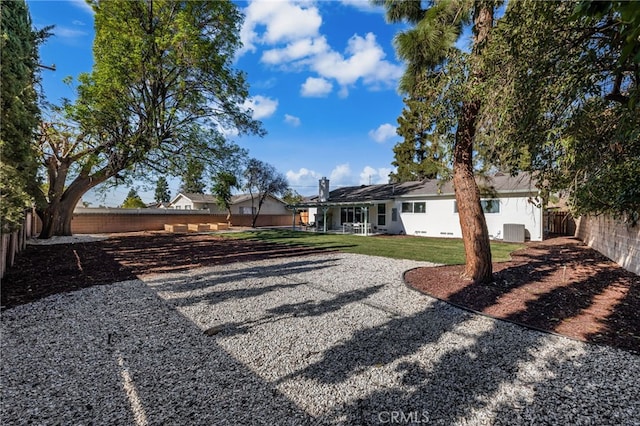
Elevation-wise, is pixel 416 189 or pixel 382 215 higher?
pixel 416 189

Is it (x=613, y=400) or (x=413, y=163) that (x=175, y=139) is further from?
(x=413, y=163)

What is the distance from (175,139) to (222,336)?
13.1m

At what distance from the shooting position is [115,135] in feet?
44.2

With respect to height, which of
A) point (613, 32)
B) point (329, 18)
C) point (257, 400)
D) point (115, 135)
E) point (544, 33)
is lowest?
point (257, 400)

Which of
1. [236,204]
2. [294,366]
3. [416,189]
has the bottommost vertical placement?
[294,366]

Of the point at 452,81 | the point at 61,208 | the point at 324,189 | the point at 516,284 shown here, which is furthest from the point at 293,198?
the point at 452,81

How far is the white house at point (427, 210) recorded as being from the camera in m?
16.0

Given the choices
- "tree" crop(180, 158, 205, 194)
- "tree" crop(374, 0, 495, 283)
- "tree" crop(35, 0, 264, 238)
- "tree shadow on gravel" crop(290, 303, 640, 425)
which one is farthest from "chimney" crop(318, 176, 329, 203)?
"tree shadow on gravel" crop(290, 303, 640, 425)

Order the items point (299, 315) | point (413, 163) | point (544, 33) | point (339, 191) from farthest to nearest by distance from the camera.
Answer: point (413, 163) → point (339, 191) → point (299, 315) → point (544, 33)

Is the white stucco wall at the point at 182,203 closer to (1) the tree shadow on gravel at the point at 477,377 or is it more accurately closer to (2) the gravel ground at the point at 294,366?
(2) the gravel ground at the point at 294,366

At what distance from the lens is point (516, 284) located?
258 inches

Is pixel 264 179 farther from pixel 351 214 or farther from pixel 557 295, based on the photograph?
pixel 557 295

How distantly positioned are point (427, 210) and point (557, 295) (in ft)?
45.7

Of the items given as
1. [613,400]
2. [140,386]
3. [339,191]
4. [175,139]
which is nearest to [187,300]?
[140,386]
